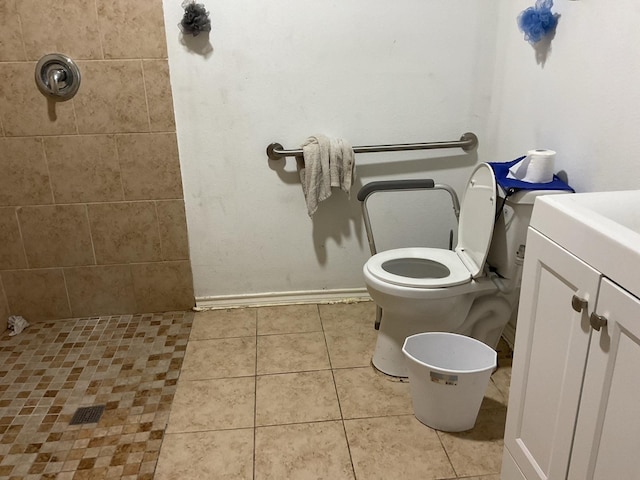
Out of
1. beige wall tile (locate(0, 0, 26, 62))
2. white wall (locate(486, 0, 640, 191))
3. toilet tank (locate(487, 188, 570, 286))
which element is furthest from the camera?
beige wall tile (locate(0, 0, 26, 62))

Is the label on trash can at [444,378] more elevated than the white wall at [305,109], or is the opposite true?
the white wall at [305,109]

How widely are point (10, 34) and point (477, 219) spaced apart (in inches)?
75.5

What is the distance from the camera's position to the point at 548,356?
1098mm

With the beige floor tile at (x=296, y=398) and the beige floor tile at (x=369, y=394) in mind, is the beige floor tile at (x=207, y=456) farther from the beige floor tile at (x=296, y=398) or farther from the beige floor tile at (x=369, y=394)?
the beige floor tile at (x=369, y=394)

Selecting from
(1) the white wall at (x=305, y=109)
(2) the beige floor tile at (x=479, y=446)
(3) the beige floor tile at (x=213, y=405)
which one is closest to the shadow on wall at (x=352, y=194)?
(1) the white wall at (x=305, y=109)

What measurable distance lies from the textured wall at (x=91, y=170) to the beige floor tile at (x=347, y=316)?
0.66 m

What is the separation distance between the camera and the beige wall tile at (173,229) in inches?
90.1

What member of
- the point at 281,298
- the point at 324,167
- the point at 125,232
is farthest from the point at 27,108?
the point at 281,298

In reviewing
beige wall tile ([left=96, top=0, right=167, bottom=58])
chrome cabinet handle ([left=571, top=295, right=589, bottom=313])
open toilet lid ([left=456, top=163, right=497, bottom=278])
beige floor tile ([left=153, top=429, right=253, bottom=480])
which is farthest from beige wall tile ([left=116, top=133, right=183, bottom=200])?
chrome cabinet handle ([left=571, top=295, right=589, bottom=313])

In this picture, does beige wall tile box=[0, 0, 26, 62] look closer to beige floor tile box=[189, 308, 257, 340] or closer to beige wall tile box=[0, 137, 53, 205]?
beige wall tile box=[0, 137, 53, 205]

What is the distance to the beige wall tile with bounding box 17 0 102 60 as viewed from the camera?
197 cm

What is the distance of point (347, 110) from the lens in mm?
2215

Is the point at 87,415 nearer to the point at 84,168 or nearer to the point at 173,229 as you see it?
the point at 173,229

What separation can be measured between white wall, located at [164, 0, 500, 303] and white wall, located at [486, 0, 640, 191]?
0.28m
